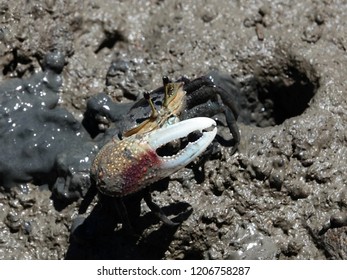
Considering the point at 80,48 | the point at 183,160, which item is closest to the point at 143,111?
the point at 183,160

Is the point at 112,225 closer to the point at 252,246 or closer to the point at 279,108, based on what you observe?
the point at 252,246

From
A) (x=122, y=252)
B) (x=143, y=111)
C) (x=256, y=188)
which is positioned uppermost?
(x=143, y=111)

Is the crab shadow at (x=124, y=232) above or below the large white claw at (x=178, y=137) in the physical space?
below

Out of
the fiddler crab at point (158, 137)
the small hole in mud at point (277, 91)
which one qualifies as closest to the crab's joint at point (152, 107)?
the fiddler crab at point (158, 137)

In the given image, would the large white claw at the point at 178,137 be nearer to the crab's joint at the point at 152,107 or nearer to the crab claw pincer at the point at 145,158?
the crab claw pincer at the point at 145,158

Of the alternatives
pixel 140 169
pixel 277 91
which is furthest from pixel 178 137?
pixel 277 91

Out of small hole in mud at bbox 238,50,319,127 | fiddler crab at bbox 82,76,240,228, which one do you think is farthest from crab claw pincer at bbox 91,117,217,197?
→ small hole in mud at bbox 238,50,319,127

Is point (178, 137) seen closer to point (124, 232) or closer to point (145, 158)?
point (145, 158)
